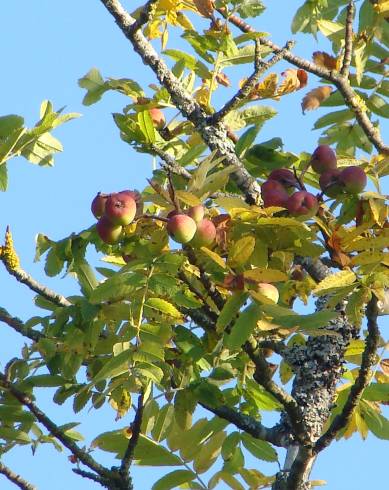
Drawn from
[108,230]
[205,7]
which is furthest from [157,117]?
[108,230]

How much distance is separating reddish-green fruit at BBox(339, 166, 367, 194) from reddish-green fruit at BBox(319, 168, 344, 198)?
21 millimetres

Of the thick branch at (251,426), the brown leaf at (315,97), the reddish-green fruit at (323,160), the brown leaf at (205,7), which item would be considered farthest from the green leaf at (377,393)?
the brown leaf at (205,7)

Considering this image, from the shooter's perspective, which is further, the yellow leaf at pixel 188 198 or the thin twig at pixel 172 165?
the thin twig at pixel 172 165

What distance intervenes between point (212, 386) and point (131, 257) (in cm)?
49

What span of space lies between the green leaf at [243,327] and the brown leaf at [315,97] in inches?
57.1

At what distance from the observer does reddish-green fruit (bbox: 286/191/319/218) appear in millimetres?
2824

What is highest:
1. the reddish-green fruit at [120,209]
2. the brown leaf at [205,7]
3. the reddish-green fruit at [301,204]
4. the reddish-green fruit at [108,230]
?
the brown leaf at [205,7]

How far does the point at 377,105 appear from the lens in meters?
4.25

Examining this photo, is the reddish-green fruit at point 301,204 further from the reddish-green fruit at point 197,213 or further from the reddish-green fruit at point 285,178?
the reddish-green fruit at point 197,213

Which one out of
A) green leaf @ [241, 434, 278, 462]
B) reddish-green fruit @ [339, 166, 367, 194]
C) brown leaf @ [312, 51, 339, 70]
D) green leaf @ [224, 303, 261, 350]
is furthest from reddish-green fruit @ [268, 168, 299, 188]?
brown leaf @ [312, 51, 339, 70]

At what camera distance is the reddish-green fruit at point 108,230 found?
268 cm

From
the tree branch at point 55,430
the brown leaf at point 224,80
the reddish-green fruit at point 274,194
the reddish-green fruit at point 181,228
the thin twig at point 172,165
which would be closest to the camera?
the reddish-green fruit at point 181,228

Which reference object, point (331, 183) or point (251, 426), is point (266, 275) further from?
point (251, 426)

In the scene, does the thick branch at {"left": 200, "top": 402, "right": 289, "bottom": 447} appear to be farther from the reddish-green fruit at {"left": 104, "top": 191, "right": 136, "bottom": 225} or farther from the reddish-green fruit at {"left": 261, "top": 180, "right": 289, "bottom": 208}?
the reddish-green fruit at {"left": 104, "top": 191, "right": 136, "bottom": 225}
